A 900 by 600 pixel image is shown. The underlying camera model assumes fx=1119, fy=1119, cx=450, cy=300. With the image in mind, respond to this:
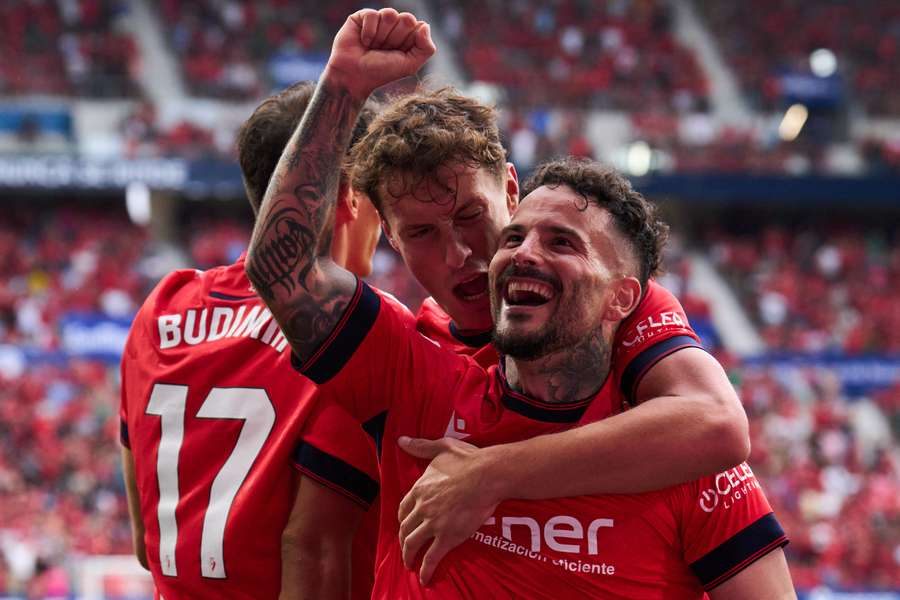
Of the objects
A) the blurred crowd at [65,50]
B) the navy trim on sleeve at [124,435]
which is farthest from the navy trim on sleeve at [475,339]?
the blurred crowd at [65,50]

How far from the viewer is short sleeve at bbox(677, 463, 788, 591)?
2244mm

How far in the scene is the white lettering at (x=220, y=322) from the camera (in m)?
2.67

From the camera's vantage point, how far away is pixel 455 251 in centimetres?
252

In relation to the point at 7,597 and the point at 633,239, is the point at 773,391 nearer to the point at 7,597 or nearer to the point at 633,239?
the point at 7,597

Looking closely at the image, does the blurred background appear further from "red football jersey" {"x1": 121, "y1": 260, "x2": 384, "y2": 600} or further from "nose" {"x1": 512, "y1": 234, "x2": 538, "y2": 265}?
"nose" {"x1": 512, "y1": 234, "x2": 538, "y2": 265}

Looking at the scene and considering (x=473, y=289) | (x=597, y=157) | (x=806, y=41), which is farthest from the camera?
(x=806, y=41)

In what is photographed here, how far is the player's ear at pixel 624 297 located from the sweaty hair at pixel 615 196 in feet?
0.24

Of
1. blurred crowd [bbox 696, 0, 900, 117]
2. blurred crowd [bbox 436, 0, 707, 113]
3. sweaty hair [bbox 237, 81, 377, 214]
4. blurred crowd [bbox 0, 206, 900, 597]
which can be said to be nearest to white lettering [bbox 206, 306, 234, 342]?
sweaty hair [bbox 237, 81, 377, 214]

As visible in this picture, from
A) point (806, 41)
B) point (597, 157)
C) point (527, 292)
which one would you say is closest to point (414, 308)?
point (597, 157)

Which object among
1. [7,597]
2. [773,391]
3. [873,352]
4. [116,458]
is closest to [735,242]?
[873,352]

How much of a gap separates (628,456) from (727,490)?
0.28 metres

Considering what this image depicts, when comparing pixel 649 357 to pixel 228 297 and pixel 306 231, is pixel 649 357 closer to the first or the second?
pixel 306 231

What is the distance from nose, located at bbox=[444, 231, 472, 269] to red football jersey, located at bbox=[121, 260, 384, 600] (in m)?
0.42

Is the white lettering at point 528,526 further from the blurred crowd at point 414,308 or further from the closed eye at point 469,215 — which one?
the blurred crowd at point 414,308
